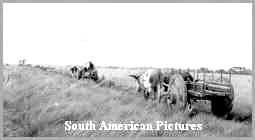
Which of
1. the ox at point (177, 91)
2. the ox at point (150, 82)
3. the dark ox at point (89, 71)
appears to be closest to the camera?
the ox at point (177, 91)

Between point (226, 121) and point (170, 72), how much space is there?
4.98ft

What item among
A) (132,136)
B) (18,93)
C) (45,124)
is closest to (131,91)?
(132,136)

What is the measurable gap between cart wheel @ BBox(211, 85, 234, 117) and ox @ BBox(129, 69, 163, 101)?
3.92 ft

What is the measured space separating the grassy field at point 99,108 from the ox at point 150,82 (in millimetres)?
169

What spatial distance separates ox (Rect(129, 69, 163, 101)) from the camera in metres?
6.11

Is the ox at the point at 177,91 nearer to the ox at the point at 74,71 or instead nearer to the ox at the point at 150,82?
the ox at the point at 150,82

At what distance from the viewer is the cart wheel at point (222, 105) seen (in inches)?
205

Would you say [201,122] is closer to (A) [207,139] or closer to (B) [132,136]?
(A) [207,139]

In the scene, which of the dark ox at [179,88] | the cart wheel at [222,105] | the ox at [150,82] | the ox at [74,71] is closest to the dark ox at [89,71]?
the ox at [74,71]

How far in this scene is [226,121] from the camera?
5219mm

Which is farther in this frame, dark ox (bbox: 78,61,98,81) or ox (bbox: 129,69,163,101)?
dark ox (bbox: 78,61,98,81)

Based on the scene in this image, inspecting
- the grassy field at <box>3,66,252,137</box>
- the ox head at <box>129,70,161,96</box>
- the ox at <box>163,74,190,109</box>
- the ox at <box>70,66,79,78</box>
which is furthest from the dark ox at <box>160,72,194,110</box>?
the ox at <box>70,66,79,78</box>

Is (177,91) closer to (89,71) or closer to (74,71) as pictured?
(89,71)

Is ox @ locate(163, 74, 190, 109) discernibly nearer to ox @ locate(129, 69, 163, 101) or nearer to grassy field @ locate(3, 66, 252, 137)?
grassy field @ locate(3, 66, 252, 137)
